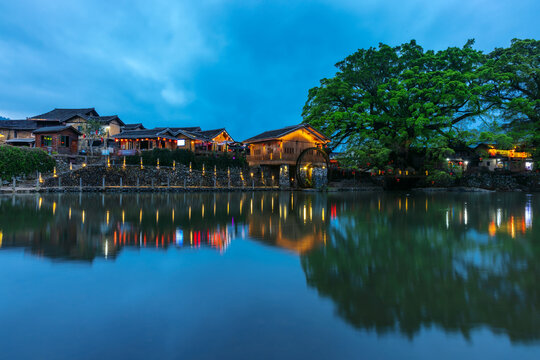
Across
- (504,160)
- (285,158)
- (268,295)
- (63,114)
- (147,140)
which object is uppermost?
(63,114)

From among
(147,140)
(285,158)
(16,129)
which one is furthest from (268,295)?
(16,129)

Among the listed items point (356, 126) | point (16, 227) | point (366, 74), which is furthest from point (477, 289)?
point (366, 74)

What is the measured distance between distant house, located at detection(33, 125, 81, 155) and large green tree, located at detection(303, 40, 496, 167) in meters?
30.7

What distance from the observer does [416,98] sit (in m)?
34.4

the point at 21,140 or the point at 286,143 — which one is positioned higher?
the point at 21,140

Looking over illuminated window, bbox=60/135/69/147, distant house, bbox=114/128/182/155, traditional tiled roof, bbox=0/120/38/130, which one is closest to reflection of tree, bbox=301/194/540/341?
distant house, bbox=114/128/182/155

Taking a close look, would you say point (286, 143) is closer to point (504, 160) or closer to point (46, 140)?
point (46, 140)

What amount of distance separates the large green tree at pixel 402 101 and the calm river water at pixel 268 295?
1021 inches

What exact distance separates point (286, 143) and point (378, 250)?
2673 cm

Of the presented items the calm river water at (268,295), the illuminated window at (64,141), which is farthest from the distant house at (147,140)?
the calm river water at (268,295)

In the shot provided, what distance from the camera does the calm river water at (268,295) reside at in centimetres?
353

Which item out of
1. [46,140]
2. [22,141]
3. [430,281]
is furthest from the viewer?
[22,141]

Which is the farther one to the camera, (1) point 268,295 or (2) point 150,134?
(2) point 150,134

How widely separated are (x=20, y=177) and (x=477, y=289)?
119 feet
